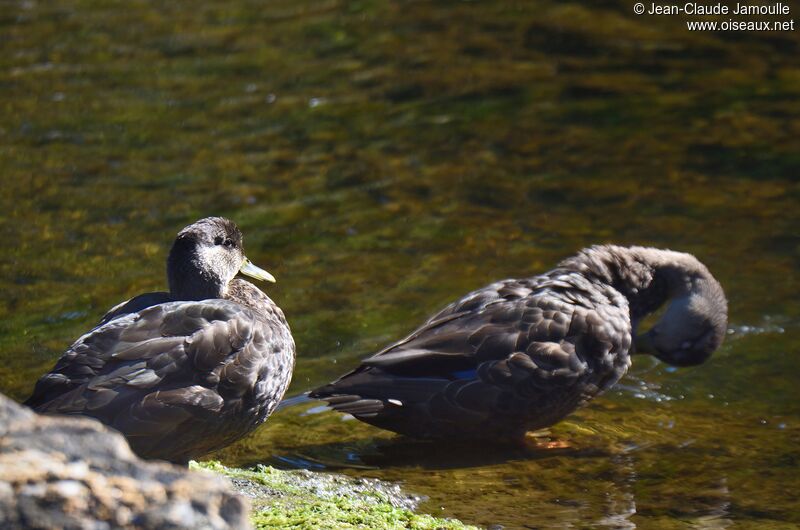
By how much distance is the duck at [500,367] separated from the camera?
6305 mm

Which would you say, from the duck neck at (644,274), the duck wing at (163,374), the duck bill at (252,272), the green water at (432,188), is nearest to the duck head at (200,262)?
the duck bill at (252,272)

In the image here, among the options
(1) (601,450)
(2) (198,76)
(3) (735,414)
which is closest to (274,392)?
(1) (601,450)

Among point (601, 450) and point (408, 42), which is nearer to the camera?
point (601, 450)

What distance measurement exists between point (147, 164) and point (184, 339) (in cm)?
554

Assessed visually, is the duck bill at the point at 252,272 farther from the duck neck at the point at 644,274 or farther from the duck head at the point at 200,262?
the duck neck at the point at 644,274

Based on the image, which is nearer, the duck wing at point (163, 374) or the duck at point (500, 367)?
the duck wing at point (163, 374)

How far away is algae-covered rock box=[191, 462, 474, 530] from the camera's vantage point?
466cm

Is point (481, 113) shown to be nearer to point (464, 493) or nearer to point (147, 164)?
point (147, 164)

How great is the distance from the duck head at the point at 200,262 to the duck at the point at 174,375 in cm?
12

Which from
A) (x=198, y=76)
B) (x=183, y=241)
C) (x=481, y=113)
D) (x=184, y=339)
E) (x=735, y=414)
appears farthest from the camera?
(x=198, y=76)

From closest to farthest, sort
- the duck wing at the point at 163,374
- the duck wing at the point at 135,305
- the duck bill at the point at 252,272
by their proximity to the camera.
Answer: the duck wing at the point at 163,374 < the duck wing at the point at 135,305 < the duck bill at the point at 252,272

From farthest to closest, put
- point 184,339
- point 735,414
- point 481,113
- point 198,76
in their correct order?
point 198,76 → point 481,113 → point 735,414 → point 184,339

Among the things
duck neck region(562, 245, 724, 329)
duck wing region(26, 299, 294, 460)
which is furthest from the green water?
duck wing region(26, 299, 294, 460)

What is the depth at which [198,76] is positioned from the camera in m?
13.0
